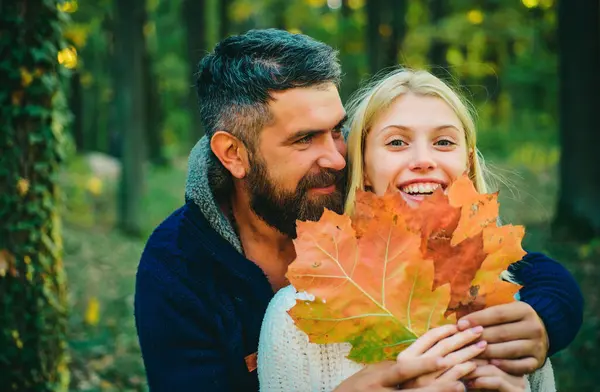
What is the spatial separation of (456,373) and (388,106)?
108cm

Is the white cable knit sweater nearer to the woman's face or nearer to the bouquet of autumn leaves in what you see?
the bouquet of autumn leaves

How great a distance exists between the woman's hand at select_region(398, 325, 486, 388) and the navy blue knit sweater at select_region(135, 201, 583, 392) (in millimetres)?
786

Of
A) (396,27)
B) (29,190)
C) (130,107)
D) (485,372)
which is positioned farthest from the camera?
(396,27)

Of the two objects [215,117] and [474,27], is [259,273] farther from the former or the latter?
[474,27]

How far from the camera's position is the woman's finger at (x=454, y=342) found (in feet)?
5.22

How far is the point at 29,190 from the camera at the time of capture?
3.83 meters

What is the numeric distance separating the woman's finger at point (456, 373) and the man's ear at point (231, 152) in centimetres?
150

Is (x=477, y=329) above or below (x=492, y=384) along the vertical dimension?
above

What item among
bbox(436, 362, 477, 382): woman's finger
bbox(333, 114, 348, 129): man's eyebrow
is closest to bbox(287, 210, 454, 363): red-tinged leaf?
bbox(436, 362, 477, 382): woman's finger

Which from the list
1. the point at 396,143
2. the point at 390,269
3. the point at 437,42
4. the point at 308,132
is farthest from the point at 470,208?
the point at 437,42

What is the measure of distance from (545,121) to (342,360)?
18.4 meters

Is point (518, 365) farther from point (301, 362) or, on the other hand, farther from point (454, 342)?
point (301, 362)

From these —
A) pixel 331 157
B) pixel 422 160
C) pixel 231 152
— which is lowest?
pixel 422 160

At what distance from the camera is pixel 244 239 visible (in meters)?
2.90
